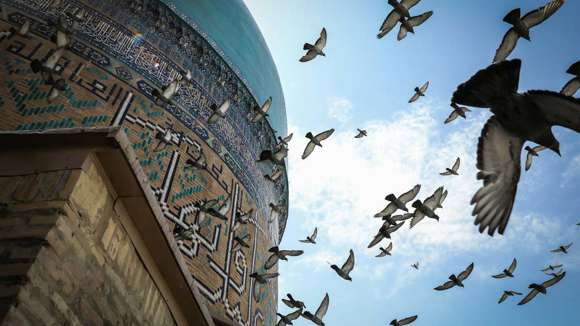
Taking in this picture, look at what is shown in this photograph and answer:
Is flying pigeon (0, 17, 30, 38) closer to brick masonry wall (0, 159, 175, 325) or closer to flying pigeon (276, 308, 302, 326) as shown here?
brick masonry wall (0, 159, 175, 325)

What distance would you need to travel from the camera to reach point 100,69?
5.15 metres

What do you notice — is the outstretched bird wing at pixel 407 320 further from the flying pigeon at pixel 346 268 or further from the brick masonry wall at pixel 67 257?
the brick masonry wall at pixel 67 257

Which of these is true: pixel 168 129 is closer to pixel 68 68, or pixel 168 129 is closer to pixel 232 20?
pixel 68 68

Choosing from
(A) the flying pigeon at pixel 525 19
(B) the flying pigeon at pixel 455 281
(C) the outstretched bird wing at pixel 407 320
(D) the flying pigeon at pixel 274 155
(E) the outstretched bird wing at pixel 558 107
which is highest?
(D) the flying pigeon at pixel 274 155

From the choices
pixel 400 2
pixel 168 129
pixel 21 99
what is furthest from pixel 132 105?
pixel 400 2

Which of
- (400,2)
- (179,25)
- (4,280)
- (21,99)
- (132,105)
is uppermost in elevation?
(179,25)

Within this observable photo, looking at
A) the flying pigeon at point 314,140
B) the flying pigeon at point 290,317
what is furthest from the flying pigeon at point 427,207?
the flying pigeon at point 290,317

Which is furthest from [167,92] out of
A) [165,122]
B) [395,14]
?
[395,14]

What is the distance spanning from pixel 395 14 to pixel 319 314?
336 cm

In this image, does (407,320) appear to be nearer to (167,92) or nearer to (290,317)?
(290,317)

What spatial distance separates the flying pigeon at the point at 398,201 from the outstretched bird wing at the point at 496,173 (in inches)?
57.6

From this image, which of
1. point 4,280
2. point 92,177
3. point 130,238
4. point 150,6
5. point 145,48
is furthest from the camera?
point 150,6

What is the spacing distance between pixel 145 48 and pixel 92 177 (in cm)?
432

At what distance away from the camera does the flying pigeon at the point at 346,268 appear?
525 centimetres
